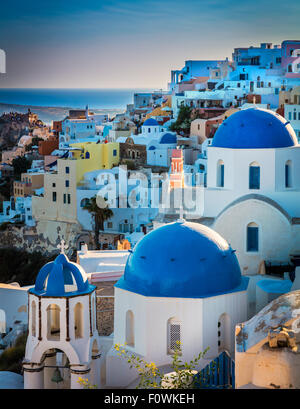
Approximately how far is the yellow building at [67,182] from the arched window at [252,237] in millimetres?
13961

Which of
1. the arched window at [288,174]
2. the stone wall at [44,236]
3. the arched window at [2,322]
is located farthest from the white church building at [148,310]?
the stone wall at [44,236]

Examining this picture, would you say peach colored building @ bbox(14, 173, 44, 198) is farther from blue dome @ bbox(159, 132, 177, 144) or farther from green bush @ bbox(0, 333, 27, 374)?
green bush @ bbox(0, 333, 27, 374)

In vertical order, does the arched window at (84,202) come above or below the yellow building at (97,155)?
below

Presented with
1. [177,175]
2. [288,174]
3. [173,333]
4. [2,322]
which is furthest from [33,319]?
[177,175]

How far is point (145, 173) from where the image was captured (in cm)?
2358

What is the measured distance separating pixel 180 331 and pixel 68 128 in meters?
25.9

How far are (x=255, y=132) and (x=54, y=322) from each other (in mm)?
4148

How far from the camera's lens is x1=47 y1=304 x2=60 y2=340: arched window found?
7.63m

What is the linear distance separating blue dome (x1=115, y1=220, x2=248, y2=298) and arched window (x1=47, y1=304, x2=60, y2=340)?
0.71 meters

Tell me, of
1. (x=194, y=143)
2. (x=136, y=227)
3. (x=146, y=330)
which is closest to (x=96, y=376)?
(x=146, y=330)

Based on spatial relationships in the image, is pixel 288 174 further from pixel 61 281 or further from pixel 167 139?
pixel 167 139

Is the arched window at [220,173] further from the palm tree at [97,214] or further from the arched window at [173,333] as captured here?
the palm tree at [97,214]

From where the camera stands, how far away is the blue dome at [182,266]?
765cm

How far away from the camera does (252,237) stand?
998 cm
